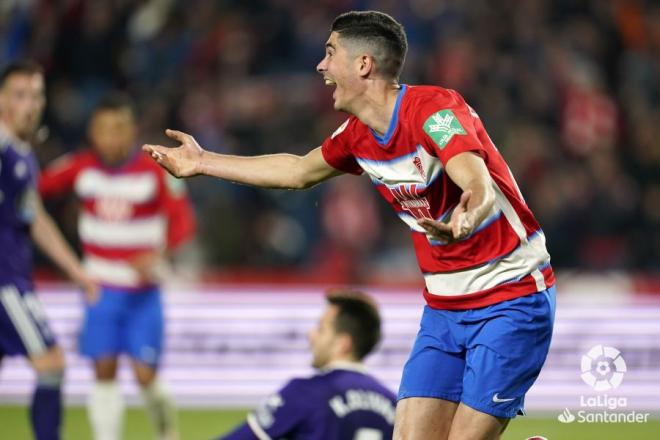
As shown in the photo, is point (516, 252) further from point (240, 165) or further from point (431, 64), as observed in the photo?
point (431, 64)

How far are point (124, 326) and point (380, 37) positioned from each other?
4.19 meters

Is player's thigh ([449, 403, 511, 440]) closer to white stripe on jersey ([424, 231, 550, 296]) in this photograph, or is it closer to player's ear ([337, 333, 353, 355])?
white stripe on jersey ([424, 231, 550, 296])

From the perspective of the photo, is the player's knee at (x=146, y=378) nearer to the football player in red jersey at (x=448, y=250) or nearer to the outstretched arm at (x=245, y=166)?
the outstretched arm at (x=245, y=166)

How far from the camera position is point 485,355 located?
4352 mm

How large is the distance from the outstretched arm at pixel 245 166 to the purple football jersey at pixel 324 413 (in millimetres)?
903

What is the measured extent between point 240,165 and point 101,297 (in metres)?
3.51

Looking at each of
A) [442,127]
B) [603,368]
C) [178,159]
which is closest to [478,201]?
[442,127]

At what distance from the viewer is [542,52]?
43.2 feet

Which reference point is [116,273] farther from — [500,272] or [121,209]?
[500,272]

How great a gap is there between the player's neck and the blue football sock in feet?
9.61

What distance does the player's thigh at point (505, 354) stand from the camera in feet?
14.2

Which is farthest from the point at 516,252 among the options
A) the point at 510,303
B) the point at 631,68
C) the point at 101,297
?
the point at 631,68

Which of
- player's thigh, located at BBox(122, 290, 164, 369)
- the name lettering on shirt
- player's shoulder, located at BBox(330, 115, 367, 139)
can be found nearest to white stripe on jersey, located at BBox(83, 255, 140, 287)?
player's thigh, located at BBox(122, 290, 164, 369)

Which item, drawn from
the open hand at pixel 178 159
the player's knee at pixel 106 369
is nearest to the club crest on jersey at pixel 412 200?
the open hand at pixel 178 159
